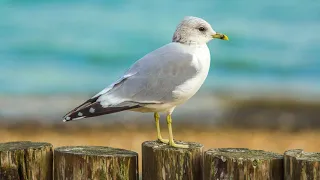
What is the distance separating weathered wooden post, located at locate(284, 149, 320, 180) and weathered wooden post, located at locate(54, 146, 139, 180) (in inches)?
27.5

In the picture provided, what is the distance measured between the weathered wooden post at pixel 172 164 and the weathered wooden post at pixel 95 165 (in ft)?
0.26

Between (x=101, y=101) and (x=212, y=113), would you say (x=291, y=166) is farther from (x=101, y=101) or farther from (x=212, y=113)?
(x=212, y=113)

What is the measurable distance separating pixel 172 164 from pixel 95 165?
0.35 m

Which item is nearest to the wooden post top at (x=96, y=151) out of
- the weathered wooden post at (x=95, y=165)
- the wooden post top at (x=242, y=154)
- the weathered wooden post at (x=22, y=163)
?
the weathered wooden post at (x=95, y=165)

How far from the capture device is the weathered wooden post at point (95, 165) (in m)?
3.43

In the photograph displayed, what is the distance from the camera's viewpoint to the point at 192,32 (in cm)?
400

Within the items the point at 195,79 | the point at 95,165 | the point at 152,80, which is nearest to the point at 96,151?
the point at 95,165

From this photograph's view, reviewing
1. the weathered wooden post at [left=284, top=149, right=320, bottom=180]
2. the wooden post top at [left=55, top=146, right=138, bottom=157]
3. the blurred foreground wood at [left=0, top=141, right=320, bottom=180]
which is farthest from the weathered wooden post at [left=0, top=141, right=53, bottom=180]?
the weathered wooden post at [left=284, top=149, right=320, bottom=180]

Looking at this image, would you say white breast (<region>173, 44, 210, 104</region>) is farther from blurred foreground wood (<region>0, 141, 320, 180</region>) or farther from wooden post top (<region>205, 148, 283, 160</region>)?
wooden post top (<region>205, 148, 283, 160</region>)

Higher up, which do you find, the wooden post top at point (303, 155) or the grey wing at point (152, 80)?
the grey wing at point (152, 80)

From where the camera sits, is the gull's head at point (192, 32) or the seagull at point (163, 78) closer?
the seagull at point (163, 78)

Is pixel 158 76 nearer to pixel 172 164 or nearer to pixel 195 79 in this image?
pixel 195 79

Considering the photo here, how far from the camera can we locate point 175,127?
934 centimetres

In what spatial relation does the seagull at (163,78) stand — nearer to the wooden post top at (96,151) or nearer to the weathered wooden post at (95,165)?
the wooden post top at (96,151)
